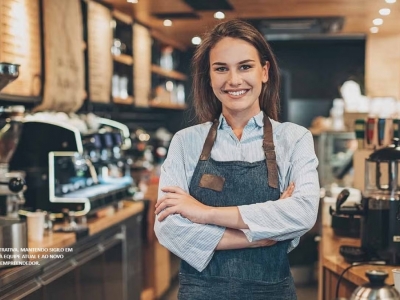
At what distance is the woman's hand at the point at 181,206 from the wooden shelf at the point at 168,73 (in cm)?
576

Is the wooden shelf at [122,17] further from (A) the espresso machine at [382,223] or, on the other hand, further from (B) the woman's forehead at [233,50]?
(B) the woman's forehead at [233,50]

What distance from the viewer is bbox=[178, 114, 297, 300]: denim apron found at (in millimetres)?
2072

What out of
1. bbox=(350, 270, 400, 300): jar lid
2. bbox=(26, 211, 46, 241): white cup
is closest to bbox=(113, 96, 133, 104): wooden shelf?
bbox=(26, 211, 46, 241): white cup

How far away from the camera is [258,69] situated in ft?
7.04

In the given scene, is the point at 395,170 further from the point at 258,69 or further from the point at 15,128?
the point at 15,128

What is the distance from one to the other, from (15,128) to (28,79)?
616 mm

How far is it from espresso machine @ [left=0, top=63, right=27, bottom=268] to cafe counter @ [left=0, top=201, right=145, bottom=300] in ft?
0.44

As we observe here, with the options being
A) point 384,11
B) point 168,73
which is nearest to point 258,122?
point 384,11

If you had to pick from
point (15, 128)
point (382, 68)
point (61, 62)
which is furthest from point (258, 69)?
point (382, 68)

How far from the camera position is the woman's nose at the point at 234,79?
6.84ft

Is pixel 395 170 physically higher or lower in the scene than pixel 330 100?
lower

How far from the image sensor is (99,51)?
553cm

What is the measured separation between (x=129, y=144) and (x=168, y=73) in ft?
9.73

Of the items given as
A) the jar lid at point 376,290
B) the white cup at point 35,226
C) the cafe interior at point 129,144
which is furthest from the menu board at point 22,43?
the jar lid at point 376,290
